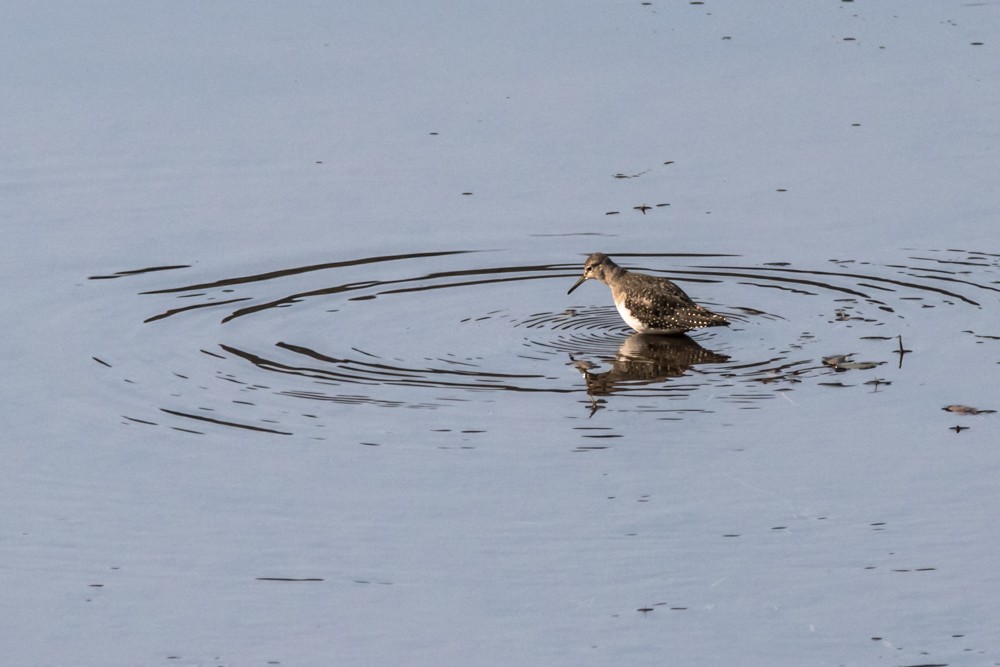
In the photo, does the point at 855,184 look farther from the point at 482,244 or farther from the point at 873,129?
the point at 482,244

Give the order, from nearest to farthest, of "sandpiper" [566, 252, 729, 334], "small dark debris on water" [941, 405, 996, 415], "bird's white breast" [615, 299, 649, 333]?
"small dark debris on water" [941, 405, 996, 415], "sandpiper" [566, 252, 729, 334], "bird's white breast" [615, 299, 649, 333]

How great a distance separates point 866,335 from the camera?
45.6ft

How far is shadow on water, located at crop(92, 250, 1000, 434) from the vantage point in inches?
506

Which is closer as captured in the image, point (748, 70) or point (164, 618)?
point (164, 618)

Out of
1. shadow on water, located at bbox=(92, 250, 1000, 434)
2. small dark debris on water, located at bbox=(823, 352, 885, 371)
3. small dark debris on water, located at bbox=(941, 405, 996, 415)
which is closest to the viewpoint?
small dark debris on water, located at bbox=(941, 405, 996, 415)

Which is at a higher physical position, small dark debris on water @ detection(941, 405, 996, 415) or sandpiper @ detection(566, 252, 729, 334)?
sandpiper @ detection(566, 252, 729, 334)

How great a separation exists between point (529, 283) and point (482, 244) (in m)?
0.67

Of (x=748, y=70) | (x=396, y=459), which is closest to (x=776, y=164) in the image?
(x=748, y=70)

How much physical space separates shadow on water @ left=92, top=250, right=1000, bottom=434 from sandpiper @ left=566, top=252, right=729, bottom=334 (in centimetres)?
14

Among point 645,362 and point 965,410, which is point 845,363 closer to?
point 965,410

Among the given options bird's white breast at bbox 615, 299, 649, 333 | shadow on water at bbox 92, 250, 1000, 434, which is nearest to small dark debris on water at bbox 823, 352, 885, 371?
shadow on water at bbox 92, 250, 1000, 434

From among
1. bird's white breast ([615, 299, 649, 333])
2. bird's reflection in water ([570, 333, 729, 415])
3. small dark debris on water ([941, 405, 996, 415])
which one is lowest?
small dark debris on water ([941, 405, 996, 415])

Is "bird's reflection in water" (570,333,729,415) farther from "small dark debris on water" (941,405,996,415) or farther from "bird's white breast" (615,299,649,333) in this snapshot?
"small dark debris on water" (941,405,996,415)

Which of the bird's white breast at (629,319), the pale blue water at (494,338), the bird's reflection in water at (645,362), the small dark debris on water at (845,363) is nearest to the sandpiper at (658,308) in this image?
the bird's white breast at (629,319)
